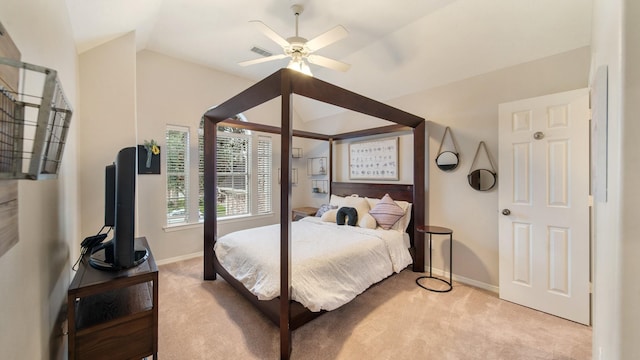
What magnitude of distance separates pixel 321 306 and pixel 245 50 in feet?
11.0

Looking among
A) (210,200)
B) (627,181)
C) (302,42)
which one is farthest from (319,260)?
(302,42)

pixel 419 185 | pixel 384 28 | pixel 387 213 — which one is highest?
pixel 384 28

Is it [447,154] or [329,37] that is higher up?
[329,37]

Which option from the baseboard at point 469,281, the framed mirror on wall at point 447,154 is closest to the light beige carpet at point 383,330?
the baseboard at point 469,281

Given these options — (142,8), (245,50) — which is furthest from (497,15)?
(142,8)

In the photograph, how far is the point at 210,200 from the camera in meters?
3.14

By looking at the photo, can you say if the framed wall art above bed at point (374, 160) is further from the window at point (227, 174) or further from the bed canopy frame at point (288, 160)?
the window at point (227, 174)

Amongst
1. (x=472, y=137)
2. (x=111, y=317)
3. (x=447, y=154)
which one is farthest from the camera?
(x=447, y=154)

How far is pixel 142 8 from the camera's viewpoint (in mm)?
2395

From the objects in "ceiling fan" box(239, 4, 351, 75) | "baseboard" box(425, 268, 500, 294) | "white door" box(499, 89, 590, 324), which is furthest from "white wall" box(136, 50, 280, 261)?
"white door" box(499, 89, 590, 324)

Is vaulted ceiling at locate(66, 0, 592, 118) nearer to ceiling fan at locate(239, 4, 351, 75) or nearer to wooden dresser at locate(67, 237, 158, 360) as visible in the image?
ceiling fan at locate(239, 4, 351, 75)

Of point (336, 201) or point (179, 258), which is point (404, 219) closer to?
point (336, 201)

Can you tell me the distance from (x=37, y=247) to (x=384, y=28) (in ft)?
11.3

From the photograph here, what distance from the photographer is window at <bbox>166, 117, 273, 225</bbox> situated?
12.6ft
